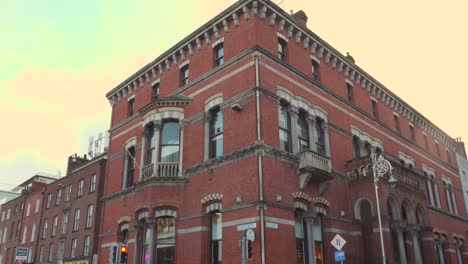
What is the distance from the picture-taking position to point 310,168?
20.1 metres

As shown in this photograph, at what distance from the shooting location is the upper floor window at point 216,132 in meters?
21.6

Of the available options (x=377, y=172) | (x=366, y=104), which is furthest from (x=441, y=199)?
(x=377, y=172)

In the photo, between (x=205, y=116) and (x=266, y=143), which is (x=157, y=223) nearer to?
(x=205, y=116)

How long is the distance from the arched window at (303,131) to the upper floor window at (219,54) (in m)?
5.41

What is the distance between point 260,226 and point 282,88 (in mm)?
7636

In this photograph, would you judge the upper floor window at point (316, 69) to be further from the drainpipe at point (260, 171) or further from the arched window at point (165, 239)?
the arched window at point (165, 239)

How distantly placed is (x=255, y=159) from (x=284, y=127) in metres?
3.48

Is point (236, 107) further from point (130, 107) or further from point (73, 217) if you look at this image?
point (73, 217)

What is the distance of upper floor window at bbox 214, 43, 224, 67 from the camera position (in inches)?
911

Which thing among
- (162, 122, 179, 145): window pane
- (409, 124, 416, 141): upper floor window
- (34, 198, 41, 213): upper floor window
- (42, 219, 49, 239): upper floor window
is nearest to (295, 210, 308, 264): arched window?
(162, 122, 179, 145): window pane

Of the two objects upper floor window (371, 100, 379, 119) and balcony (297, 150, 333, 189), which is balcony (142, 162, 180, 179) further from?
upper floor window (371, 100, 379, 119)

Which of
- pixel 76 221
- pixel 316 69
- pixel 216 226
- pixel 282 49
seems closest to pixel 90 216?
pixel 76 221

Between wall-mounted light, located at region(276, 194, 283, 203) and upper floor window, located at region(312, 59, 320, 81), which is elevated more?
upper floor window, located at region(312, 59, 320, 81)

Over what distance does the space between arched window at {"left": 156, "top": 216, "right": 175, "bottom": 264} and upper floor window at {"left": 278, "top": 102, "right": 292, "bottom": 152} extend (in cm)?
730
